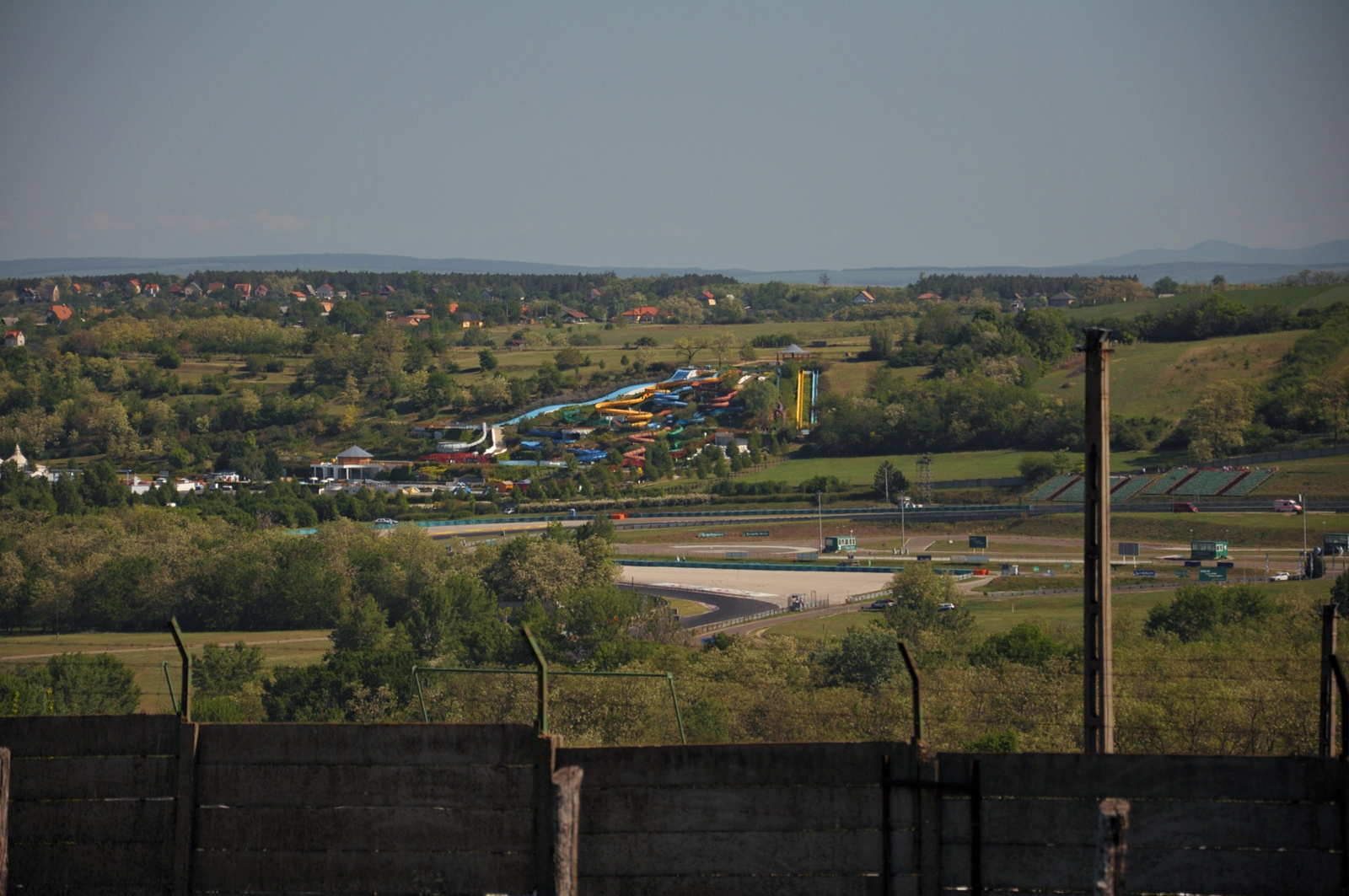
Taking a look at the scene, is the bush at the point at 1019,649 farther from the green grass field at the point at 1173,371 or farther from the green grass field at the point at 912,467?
the green grass field at the point at 1173,371

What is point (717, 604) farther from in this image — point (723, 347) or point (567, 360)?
point (723, 347)

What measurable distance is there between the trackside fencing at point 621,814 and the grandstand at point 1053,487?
186 ft

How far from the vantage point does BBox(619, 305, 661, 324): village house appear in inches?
6890

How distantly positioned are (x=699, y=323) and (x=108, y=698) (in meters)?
149

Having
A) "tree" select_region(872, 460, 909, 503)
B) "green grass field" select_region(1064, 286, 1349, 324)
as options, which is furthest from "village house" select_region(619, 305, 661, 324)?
"tree" select_region(872, 460, 909, 503)

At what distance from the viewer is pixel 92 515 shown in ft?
198

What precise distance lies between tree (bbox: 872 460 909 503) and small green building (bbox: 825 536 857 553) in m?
12.0

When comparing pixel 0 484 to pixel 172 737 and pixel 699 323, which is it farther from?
pixel 699 323

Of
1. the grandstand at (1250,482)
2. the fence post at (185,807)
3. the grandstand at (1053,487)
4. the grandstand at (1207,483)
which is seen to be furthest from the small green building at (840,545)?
the fence post at (185,807)

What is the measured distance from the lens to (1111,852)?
23.1ft

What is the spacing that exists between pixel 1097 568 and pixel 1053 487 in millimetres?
56997

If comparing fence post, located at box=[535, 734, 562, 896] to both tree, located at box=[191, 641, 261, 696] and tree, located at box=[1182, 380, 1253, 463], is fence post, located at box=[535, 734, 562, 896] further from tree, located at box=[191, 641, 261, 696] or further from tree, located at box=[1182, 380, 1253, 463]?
tree, located at box=[1182, 380, 1253, 463]

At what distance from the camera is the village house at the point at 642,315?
175 metres

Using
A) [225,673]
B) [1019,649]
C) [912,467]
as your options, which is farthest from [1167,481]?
[225,673]
